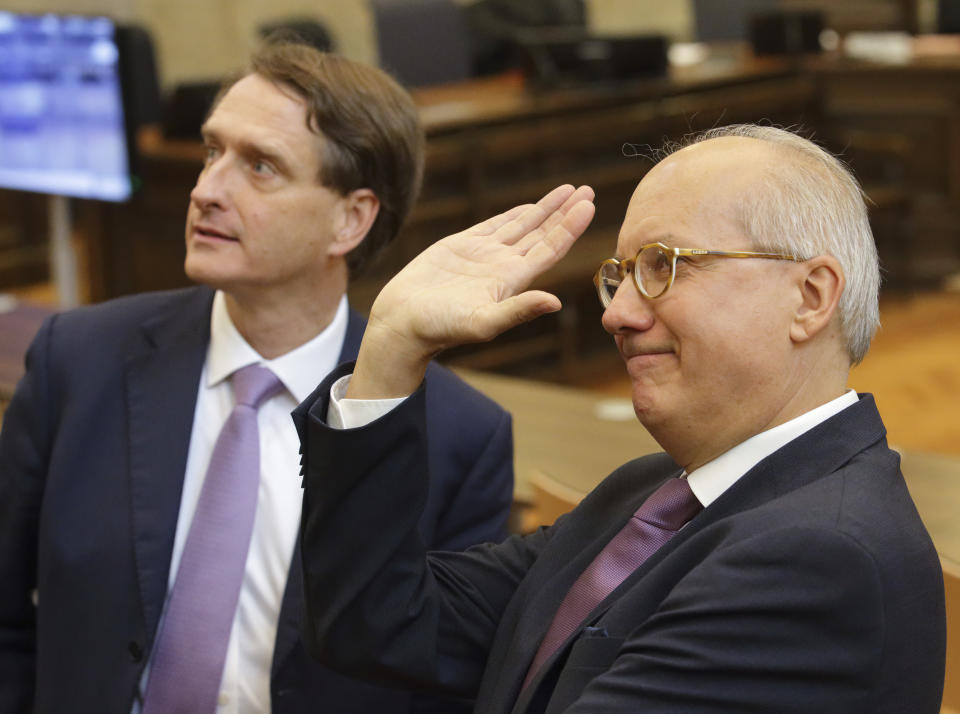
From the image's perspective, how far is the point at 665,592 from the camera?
4.18ft

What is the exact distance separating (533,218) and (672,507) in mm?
381

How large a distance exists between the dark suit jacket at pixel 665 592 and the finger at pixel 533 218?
9.4 inches

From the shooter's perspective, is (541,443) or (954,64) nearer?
(541,443)

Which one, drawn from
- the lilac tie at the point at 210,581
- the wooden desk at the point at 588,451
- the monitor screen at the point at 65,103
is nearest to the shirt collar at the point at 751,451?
the lilac tie at the point at 210,581

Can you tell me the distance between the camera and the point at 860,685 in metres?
1.15

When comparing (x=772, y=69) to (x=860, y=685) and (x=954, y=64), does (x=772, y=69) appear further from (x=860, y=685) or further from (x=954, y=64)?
(x=860, y=685)

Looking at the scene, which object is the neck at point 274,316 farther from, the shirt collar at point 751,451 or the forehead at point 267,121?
the shirt collar at point 751,451

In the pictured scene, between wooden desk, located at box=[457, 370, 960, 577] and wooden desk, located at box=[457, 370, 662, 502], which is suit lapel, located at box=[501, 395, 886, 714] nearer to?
wooden desk, located at box=[457, 370, 960, 577]

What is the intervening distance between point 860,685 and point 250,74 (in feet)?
4.58

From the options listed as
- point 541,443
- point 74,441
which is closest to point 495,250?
Answer: point 74,441

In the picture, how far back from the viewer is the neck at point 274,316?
198 centimetres

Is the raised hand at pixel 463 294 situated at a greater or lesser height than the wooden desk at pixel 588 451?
greater

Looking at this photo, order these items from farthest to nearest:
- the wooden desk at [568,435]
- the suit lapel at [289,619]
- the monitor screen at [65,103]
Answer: the monitor screen at [65,103], the wooden desk at [568,435], the suit lapel at [289,619]

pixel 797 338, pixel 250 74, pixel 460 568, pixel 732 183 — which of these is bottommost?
pixel 460 568
